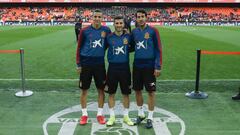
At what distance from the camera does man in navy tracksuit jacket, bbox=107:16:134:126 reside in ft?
19.6

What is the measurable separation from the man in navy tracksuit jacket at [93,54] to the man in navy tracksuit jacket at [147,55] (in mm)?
591

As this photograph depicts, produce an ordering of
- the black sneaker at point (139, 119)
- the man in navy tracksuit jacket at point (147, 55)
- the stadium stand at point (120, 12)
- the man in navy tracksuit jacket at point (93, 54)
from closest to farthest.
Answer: the man in navy tracksuit jacket at point (147, 55) → the man in navy tracksuit jacket at point (93, 54) → the black sneaker at point (139, 119) → the stadium stand at point (120, 12)

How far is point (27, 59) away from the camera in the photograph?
1477 centimetres

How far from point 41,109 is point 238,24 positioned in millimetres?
46371

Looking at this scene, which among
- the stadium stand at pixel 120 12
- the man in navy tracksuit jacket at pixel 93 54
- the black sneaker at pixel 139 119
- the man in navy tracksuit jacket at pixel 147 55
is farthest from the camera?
the stadium stand at pixel 120 12

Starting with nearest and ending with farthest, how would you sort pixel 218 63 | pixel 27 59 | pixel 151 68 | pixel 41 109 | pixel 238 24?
1. pixel 151 68
2. pixel 41 109
3. pixel 218 63
4. pixel 27 59
5. pixel 238 24

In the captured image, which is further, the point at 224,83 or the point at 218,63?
the point at 218,63

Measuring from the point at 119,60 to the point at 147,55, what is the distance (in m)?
0.50

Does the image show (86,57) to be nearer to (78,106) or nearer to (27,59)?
(78,106)

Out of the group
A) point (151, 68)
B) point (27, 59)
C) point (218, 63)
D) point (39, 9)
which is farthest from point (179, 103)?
point (39, 9)

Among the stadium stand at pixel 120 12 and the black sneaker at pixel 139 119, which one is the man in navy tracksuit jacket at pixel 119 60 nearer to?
the black sneaker at pixel 139 119

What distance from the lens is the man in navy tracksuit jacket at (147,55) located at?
5.95 metres

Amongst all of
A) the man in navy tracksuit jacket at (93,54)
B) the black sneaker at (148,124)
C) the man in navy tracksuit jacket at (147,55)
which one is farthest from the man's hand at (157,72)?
the man in navy tracksuit jacket at (93,54)

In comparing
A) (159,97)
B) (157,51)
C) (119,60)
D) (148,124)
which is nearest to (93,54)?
(119,60)
